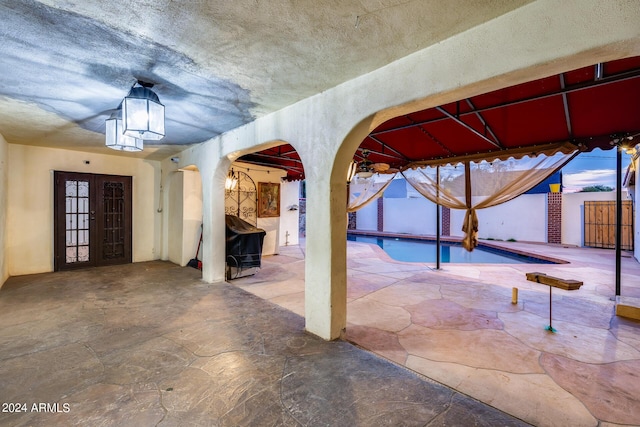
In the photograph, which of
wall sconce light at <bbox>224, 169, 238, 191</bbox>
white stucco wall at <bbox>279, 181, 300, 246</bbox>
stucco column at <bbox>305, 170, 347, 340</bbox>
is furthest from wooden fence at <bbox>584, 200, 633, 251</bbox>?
wall sconce light at <bbox>224, 169, 238, 191</bbox>

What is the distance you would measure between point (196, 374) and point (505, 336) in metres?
3.16

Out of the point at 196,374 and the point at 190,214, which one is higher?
the point at 190,214

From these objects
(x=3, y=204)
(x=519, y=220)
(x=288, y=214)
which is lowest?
(x=519, y=220)

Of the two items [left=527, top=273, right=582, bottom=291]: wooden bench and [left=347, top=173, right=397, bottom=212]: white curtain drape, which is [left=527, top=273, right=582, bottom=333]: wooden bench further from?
[left=347, top=173, right=397, bottom=212]: white curtain drape

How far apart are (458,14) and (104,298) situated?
532cm

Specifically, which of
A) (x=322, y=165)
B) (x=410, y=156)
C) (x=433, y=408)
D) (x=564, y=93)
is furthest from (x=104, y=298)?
(x=564, y=93)

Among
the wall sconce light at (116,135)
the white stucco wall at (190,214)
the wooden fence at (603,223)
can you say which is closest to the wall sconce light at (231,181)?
the white stucco wall at (190,214)

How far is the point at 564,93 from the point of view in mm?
2662

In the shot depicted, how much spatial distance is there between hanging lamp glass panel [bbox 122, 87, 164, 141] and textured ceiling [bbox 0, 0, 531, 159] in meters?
0.17

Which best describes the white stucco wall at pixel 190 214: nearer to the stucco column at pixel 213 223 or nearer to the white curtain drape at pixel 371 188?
the stucco column at pixel 213 223

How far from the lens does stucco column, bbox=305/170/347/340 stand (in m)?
2.81

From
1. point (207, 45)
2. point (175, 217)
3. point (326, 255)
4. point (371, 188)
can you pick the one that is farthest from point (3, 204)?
point (371, 188)

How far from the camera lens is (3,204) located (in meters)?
4.80

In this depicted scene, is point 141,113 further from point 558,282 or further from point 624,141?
→ point 624,141
